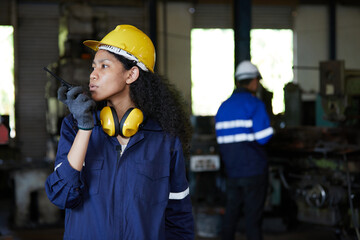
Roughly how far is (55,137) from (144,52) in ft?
14.8

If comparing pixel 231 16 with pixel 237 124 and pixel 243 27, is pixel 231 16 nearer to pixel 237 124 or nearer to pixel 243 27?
pixel 243 27

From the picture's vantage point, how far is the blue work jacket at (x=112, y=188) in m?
1.50

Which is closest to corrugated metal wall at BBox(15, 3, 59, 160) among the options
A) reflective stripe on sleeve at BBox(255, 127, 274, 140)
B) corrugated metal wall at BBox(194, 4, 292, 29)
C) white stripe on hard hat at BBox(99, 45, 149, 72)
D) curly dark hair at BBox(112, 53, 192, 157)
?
corrugated metal wall at BBox(194, 4, 292, 29)

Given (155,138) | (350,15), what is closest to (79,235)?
(155,138)

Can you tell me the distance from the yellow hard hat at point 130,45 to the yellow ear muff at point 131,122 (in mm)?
198

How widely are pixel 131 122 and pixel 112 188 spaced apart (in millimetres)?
226

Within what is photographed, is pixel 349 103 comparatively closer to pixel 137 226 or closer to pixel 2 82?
pixel 137 226

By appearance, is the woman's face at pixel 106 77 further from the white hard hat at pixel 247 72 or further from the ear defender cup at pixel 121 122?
the white hard hat at pixel 247 72

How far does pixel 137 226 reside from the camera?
4.98 ft

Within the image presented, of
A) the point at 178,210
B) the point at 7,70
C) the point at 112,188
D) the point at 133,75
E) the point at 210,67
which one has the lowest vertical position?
the point at 178,210

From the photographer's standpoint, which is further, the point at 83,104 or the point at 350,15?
the point at 350,15

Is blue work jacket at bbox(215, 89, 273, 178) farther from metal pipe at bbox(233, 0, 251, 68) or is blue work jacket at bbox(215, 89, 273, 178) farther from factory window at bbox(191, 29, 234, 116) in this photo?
factory window at bbox(191, 29, 234, 116)

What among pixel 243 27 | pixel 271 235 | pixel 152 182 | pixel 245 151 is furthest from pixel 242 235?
pixel 152 182

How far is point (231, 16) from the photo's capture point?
1023cm
